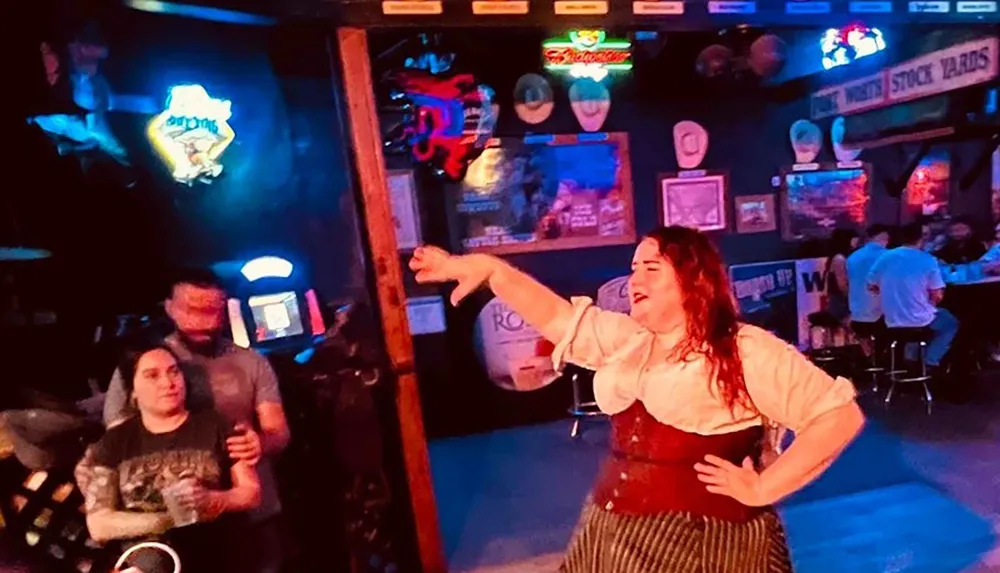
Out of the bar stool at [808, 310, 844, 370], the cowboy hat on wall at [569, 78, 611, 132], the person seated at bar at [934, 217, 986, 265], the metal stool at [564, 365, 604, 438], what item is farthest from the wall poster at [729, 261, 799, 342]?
the cowboy hat on wall at [569, 78, 611, 132]

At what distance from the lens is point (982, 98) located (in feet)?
21.8

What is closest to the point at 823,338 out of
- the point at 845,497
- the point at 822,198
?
the point at 822,198

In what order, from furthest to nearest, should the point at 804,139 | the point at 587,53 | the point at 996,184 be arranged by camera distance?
the point at 996,184 → the point at 804,139 → the point at 587,53

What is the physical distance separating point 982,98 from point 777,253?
241 cm

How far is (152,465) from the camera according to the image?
3332 millimetres

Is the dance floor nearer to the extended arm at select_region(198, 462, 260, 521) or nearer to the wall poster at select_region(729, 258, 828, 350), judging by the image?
the wall poster at select_region(729, 258, 828, 350)

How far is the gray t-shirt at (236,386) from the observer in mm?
3686

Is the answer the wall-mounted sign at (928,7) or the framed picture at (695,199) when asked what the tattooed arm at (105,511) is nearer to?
the wall-mounted sign at (928,7)

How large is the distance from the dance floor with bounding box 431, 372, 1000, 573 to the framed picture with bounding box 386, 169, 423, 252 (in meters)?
1.82

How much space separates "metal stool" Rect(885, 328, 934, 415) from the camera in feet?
24.5

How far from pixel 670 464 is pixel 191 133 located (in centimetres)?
331

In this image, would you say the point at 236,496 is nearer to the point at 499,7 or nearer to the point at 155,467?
the point at 155,467

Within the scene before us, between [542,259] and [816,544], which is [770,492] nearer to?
[816,544]

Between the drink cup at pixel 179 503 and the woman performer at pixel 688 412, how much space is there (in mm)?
1474
